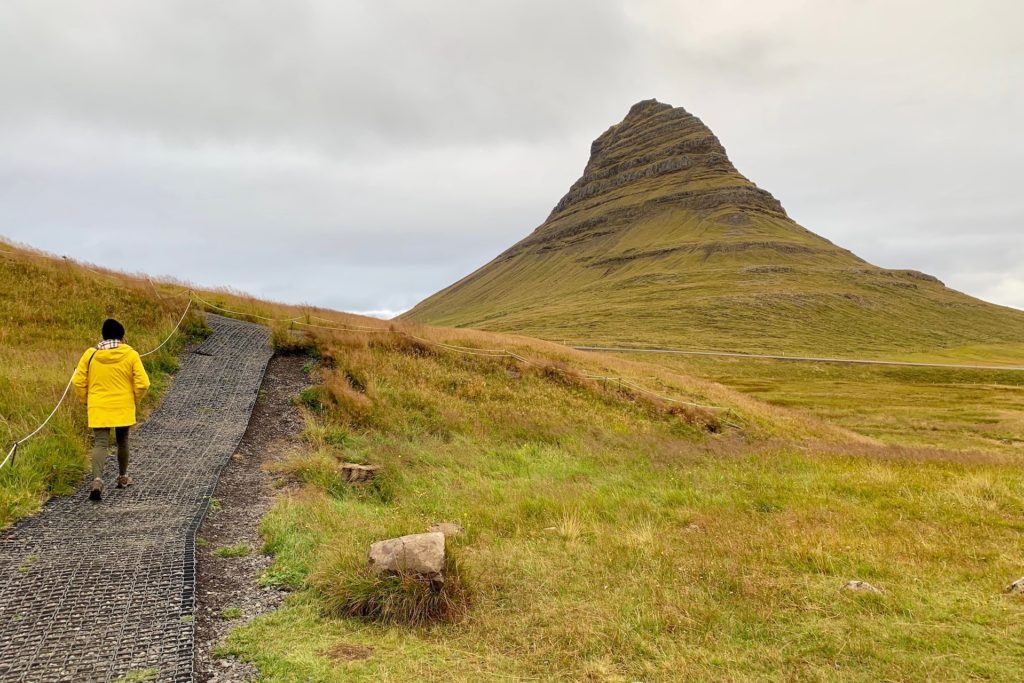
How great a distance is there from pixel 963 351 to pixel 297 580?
109 m

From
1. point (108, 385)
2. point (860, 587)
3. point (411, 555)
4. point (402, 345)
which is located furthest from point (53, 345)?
point (860, 587)

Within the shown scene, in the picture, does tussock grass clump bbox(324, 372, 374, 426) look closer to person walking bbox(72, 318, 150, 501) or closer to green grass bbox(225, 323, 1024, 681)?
green grass bbox(225, 323, 1024, 681)

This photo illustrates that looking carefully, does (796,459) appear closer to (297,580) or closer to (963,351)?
(297,580)

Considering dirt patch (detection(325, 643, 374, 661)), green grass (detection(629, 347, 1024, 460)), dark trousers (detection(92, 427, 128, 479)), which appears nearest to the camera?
dirt patch (detection(325, 643, 374, 661))

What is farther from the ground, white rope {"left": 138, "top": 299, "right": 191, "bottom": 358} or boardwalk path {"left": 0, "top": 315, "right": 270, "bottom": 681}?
white rope {"left": 138, "top": 299, "right": 191, "bottom": 358}

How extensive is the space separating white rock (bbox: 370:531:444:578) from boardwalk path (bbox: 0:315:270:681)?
1.87 m

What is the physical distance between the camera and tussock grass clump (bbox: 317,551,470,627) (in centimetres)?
563

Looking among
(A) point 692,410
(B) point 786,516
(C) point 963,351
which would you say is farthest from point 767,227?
(B) point 786,516

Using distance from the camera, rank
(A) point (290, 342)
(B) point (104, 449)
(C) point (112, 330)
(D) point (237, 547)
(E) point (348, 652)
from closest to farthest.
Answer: (E) point (348, 652) → (D) point (237, 547) → (B) point (104, 449) → (C) point (112, 330) → (A) point (290, 342)

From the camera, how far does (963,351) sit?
8556 centimetres

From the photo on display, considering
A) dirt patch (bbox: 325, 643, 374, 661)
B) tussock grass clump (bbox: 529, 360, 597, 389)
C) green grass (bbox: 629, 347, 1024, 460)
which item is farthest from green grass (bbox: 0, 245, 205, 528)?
green grass (bbox: 629, 347, 1024, 460)

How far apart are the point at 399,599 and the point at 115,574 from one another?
10.8 ft

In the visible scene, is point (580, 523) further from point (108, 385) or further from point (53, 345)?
point (53, 345)

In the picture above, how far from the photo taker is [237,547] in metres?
7.18
